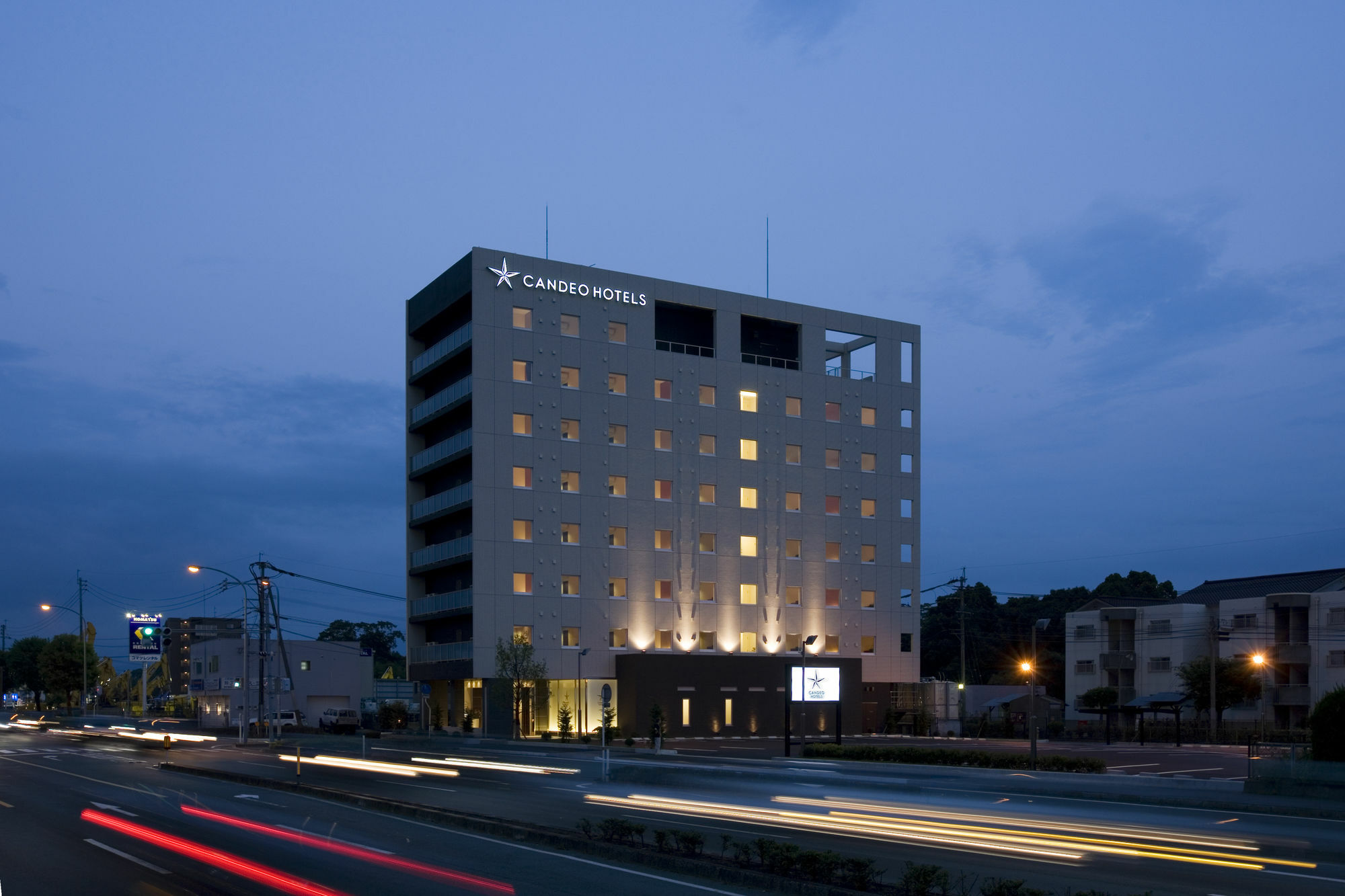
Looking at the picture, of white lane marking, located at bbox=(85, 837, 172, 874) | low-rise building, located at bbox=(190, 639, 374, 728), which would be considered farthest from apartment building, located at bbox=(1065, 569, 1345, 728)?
white lane marking, located at bbox=(85, 837, 172, 874)

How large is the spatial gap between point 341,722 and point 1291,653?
213ft

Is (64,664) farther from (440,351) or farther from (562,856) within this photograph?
(562,856)

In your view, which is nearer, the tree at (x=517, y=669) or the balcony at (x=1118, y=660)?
the tree at (x=517, y=669)

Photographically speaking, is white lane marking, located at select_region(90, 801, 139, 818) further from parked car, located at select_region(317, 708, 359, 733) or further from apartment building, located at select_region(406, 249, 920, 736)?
parked car, located at select_region(317, 708, 359, 733)

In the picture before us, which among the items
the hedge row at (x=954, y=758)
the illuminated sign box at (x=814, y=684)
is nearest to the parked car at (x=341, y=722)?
the illuminated sign box at (x=814, y=684)

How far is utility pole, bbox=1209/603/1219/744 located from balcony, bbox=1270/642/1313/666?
3589 mm

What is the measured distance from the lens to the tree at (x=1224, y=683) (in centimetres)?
7756

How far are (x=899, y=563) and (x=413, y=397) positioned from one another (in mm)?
38553

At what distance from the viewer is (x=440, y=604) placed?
257ft

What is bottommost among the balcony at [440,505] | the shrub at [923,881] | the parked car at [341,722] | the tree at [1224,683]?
the parked car at [341,722]

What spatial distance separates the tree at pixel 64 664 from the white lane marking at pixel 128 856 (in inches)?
5397

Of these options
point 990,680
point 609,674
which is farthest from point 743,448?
point 990,680

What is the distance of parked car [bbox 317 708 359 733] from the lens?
269ft

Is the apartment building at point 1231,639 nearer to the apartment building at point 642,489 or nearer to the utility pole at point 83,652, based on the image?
the apartment building at point 642,489
